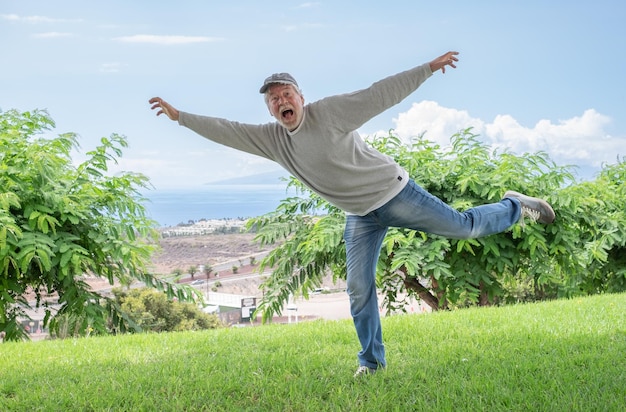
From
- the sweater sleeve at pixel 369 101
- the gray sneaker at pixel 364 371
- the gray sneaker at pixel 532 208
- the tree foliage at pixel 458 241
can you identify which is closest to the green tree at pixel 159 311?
the tree foliage at pixel 458 241

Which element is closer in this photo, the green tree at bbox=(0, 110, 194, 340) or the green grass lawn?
the green grass lawn

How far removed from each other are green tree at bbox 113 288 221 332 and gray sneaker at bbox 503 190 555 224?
14.4 metres

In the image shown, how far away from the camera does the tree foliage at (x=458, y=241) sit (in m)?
6.71

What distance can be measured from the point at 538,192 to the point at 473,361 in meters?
4.01

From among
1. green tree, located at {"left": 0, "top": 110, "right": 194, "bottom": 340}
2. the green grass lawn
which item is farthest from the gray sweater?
green tree, located at {"left": 0, "top": 110, "right": 194, "bottom": 340}

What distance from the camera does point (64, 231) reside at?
21.0 feet

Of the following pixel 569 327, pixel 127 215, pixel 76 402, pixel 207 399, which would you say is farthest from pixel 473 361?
pixel 127 215

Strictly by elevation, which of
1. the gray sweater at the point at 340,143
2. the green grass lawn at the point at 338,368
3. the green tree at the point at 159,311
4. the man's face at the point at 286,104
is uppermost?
the man's face at the point at 286,104

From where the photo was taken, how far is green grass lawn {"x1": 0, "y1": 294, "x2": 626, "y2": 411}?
9.48 feet

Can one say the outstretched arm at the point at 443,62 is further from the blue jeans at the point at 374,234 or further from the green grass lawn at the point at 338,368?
the green grass lawn at the point at 338,368

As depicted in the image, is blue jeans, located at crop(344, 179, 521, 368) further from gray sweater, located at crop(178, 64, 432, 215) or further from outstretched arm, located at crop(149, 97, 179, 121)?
outstretched arm, located at crop(149, 97, 179, 121)

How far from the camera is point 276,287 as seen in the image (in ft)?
25.2

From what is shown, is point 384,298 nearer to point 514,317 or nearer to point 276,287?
point 276,287

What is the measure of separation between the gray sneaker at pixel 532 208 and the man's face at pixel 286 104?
149 centimetres
